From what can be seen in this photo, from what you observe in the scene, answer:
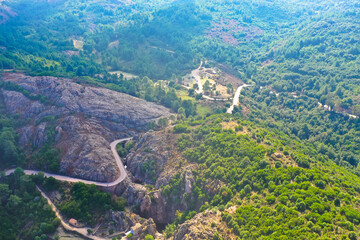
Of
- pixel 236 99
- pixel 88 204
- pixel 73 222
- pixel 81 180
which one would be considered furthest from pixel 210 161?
pixel 236 99

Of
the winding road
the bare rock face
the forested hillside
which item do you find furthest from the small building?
the bare rock face

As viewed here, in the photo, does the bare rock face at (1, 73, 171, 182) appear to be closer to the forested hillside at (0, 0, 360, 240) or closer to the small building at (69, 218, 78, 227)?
the forested hillside at (0, 0, 360, 240)

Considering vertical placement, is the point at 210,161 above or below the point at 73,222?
above

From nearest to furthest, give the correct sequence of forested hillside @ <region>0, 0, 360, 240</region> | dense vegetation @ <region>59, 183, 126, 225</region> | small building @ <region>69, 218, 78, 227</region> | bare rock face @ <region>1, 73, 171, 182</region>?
forested hillside @ <region>0, 0, 360, 240</region>
small building @ <region>69, 218, 78, 227</region>
dense vegetation @ <region>59, 183, 126, 225</region>
bare rock face @ <region>1, 73, 171, 182</region>

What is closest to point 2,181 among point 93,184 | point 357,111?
point 93,184

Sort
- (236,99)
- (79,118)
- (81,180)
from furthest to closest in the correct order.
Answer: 1. (236,99)
2. (79,118)
3. (81,180)

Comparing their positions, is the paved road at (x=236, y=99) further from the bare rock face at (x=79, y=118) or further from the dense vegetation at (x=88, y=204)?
the dense vegetation at (x=88, y=204)

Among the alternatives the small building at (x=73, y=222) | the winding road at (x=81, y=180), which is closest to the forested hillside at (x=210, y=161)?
the small building at (x=73, y=222)

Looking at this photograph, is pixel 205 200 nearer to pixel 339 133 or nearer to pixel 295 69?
pixel 339 133

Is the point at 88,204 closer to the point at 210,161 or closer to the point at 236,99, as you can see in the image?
the point at 210,161

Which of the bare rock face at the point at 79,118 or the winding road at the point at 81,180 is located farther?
the bare rock face at the point at 79,118
